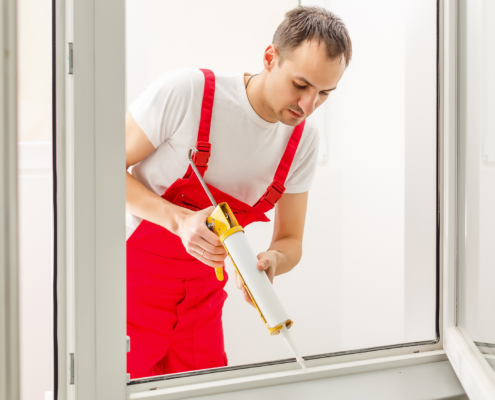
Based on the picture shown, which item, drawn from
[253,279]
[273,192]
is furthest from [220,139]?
[253,279]

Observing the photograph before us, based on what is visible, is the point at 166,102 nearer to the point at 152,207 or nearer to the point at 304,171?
the point at 152,207

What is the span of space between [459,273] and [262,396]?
1.46 ft

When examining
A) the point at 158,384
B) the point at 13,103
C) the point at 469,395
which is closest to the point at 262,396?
the point at 158,384

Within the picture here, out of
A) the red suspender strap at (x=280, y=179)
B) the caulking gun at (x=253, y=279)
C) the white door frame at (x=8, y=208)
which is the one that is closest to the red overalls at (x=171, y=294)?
the red suspender strap at (x=280, y=179)

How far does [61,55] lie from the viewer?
0.56 metres

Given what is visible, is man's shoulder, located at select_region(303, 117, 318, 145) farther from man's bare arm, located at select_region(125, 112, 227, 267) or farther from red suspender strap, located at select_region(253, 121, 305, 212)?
man's bare arm, located at select_region(125, 112, 227, 267)

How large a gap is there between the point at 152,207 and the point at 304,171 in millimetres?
Result: 390

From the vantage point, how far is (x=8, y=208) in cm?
51

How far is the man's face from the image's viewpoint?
813 millimetres

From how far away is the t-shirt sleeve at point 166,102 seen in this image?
85 centimetres

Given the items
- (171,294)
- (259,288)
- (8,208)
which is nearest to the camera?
(8,208)

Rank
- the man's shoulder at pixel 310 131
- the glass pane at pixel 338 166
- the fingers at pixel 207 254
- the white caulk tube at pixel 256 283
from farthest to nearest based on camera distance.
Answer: the glass pane at pixel 338 166, the man's shoulder at pixel 310 131, the fingers at pixel 207 254, the white caulk tube at pixel 256 283

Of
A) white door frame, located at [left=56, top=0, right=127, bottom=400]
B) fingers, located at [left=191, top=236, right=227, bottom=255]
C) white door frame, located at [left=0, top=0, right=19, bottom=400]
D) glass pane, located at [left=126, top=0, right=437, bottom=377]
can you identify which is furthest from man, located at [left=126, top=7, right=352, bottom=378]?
glass pane, located at [left=126, top=0, right=437, bottom=377]

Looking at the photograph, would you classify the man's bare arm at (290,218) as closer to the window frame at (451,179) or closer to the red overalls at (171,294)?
the red overalls at (171,294)
